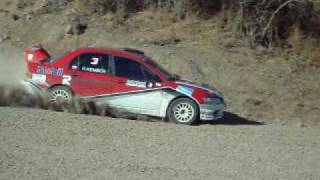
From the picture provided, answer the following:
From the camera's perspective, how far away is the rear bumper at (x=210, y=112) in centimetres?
1538

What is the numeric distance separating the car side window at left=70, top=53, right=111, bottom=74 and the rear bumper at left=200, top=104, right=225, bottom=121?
7.16 ft

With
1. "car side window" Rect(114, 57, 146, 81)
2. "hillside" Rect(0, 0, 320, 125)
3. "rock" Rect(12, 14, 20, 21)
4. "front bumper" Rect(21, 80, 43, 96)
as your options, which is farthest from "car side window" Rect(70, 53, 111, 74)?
"rock" Rect(12, 14, 20, 21)

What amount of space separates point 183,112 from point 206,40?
8.87 metres

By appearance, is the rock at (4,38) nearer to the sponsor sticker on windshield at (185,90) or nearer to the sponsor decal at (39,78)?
the sponsor decal at (39,78)

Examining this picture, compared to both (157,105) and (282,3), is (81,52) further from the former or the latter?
(282,3)

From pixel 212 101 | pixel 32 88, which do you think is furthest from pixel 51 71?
pixel 212 101

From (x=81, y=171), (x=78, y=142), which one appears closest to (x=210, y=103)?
(x=78, y=142)

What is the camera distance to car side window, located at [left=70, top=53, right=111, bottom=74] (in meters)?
15.6

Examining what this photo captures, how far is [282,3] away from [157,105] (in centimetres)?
1170

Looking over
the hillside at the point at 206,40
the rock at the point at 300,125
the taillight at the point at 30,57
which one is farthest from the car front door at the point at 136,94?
the hillside at the point at 206,40

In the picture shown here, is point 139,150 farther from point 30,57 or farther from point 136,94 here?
point 30,57

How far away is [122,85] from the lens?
15.4 metres

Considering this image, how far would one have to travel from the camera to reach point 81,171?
10.0m

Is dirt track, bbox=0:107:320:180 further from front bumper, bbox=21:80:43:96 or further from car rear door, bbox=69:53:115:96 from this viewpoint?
car rear door, bbox=69:53:115:96
